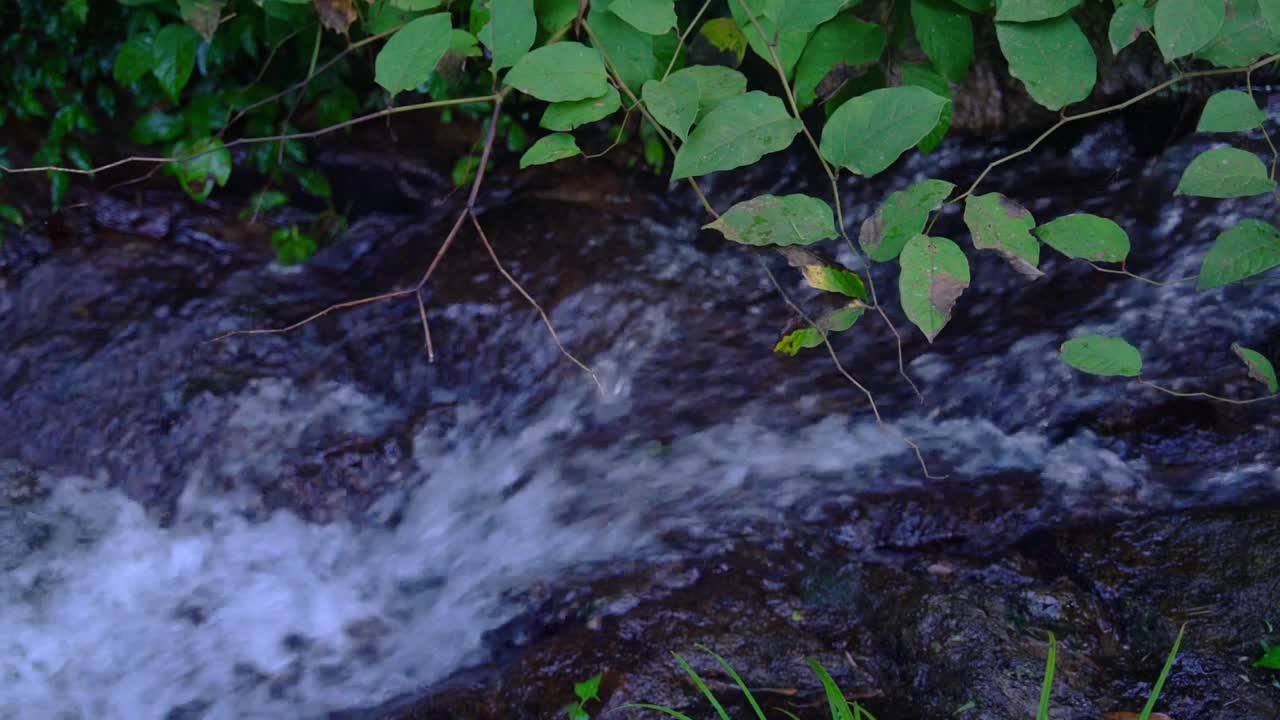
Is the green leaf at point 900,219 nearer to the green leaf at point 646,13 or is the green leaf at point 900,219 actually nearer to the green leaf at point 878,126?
the green leaf at point 878,126

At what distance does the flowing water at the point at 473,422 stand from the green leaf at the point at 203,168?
0.63 ft

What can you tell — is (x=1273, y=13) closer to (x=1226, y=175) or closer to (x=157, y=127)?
(x=1226, y=175)

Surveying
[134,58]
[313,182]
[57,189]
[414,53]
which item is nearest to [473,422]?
[313,182]

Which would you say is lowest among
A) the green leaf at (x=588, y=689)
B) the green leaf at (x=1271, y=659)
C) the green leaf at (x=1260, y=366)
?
the green leaf at (x=588, y=689)

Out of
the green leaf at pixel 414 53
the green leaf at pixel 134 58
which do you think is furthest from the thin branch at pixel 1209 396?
the green leaf at pixel 134 58

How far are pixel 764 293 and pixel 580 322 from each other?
1.73 feet

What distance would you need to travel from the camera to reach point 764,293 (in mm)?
2553

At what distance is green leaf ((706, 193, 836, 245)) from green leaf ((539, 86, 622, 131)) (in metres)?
0.26

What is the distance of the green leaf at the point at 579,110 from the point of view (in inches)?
54.5

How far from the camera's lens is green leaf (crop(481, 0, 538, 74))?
139cm

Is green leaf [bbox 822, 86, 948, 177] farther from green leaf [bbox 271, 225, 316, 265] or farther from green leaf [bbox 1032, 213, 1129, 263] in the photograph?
green leaf [bbox 271, 225, 316, 265]

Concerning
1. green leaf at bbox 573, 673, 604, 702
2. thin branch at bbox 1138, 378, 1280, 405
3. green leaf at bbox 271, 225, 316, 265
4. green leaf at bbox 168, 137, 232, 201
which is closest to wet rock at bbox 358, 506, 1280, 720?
green leaf at bbox 573, 673, 604, 702

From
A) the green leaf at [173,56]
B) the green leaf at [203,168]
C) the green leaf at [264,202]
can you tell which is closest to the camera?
the green leaf at [173,56]

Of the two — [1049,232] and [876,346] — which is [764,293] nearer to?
[876,346]
